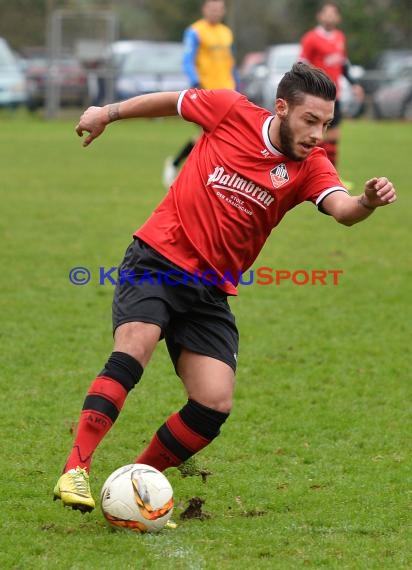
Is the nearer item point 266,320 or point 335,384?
point 335,384

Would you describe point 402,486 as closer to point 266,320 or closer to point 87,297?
point 266,320

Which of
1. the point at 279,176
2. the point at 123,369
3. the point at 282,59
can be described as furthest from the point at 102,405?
the point at 282,59

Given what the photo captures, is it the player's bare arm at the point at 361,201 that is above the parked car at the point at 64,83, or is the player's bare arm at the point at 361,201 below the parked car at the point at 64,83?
below

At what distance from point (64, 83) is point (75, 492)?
74.0ft

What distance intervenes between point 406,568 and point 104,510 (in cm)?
105

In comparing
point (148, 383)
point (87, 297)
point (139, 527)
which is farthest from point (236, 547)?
point (87, 297)

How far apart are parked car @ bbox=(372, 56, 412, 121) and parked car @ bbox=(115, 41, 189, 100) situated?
4.69 meters

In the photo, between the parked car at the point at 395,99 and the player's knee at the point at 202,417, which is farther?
the parked car at the point at 395,99

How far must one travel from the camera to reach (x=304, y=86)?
13.6ft

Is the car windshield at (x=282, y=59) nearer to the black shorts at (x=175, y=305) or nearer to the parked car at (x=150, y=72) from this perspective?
Answer: the parked car at (x=150, y=72)

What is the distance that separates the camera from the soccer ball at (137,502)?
3820 millimetres

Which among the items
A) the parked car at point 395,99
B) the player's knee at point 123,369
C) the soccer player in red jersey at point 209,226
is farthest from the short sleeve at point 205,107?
the parked car at point 395,99

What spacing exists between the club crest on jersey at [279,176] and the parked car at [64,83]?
20874 mm

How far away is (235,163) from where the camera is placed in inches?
170
